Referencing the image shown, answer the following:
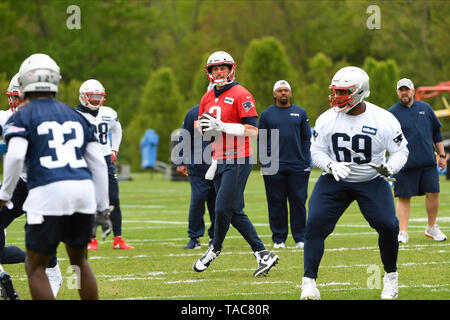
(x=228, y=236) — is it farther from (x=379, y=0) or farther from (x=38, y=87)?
(x=379, y=0)

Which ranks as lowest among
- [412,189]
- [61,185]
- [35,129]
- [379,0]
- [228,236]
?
[228,236]

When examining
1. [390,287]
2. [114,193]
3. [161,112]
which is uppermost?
[114,193]

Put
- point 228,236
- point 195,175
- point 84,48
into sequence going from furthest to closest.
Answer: point 84,48
point 228,236
point 195,175

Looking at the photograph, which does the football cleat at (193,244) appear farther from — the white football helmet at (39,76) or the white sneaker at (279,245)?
the white football helmet at (39,76)

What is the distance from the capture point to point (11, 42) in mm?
47062

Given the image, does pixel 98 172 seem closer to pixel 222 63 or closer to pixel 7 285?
pixel 7 285

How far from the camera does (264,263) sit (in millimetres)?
8375

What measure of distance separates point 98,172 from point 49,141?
1.53 feet

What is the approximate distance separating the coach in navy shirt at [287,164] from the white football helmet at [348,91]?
4.19 meters

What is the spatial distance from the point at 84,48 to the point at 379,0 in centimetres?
1702

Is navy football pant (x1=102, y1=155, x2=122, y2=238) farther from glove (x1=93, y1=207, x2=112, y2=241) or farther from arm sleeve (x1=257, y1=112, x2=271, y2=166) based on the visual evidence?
glove (x1=93, y1=207, x2=112, y2=241)

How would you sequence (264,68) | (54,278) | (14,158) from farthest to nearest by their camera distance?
1. (264,68)
2. (54,278)
3. (14,158)

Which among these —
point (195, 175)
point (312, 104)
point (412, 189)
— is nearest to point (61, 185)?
point (195, 175)

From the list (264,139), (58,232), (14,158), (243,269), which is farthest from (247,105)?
(14,158)
